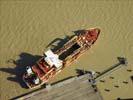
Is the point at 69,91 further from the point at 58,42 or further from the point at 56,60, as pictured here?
the point at 58,42

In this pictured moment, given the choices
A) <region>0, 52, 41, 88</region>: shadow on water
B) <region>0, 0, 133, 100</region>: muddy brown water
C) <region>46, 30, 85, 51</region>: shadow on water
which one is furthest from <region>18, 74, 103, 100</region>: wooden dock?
<region>46, 30, 85, 51</region>: shadow on water

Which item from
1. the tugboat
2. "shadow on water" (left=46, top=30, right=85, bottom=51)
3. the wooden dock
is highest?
"shadow on water" (left=46, top=30, right=85, bottom=51)

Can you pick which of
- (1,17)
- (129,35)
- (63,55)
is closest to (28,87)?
(63,55)

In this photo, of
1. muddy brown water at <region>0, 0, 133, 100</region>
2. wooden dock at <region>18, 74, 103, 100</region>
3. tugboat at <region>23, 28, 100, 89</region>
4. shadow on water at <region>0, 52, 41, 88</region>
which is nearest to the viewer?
wooden dock at <region>18, 74, 103, 100</region>

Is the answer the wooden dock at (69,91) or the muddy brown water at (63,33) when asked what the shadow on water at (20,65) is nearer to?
the muddy brown water at (63,33)

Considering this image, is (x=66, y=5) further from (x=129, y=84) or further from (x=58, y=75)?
(x=129, y=84)

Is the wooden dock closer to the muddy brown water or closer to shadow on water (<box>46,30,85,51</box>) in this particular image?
the muddy brown water
